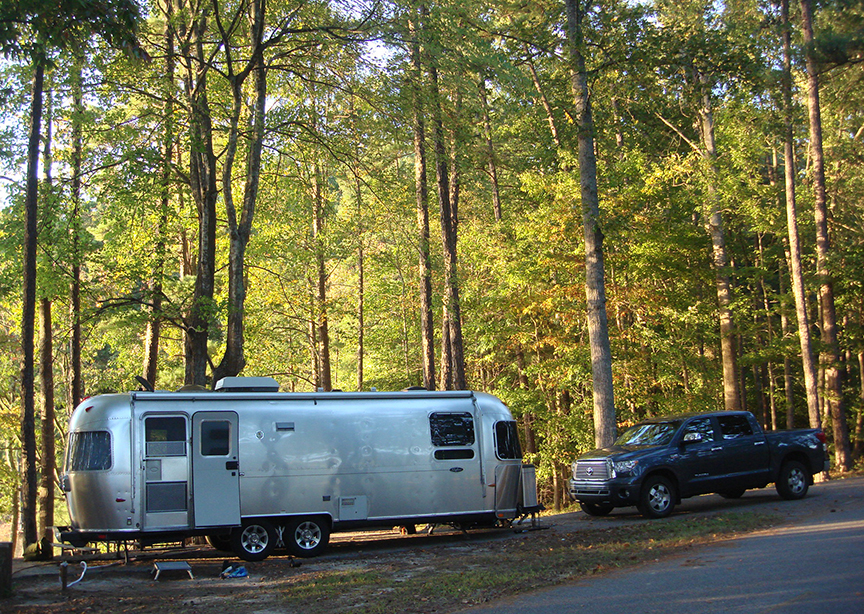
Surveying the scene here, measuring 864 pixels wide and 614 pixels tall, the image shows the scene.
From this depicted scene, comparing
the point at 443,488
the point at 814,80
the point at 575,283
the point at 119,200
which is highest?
the point at 814,80

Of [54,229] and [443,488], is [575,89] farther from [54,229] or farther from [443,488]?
[54,229]

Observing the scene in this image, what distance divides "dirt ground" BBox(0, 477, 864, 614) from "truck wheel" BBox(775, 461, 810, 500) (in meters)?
0.29

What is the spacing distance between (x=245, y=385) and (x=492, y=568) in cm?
511

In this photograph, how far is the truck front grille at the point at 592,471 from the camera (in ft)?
46.3

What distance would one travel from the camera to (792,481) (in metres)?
15.0

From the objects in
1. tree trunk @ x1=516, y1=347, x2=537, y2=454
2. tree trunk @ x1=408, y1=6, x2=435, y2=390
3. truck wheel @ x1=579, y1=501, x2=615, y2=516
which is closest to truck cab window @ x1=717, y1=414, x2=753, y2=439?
truck wheel @ x1=579, y1=501, x2=615, y2=516

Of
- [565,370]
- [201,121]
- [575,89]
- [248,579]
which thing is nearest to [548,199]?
[565,370]

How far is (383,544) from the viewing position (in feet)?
44.8

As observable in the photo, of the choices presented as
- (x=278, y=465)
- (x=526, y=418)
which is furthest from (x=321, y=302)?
(x=278, y=465)

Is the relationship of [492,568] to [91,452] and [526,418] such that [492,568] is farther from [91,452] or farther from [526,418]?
Result: [526,418]

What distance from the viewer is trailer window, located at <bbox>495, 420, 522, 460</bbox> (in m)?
13.7

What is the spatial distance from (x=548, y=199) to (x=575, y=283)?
9.20ft

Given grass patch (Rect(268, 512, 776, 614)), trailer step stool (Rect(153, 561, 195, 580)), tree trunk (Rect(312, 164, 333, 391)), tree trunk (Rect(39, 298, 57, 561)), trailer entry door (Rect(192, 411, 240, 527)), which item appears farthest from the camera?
tree trunk (Rect(312, 164, 333, 391))

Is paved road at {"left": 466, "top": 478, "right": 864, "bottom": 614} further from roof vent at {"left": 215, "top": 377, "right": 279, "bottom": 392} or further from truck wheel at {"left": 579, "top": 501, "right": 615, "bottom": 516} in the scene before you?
roof vent at {"left": 215, "top": 377, "right": 279, "bottom": 392}
